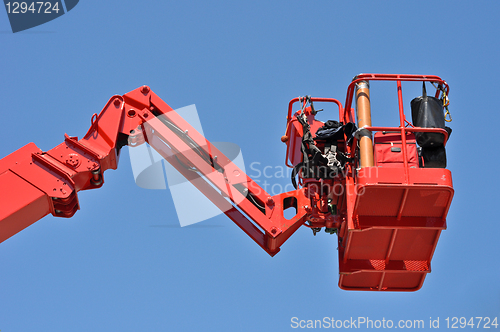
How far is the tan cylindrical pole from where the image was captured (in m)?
10.6

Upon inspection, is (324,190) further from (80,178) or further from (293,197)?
(80,178)

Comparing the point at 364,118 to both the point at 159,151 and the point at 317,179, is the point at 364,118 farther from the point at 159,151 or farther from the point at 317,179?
the point at 159,151

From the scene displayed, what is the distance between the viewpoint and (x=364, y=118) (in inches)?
442

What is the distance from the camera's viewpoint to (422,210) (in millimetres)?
10758

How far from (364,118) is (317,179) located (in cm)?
132

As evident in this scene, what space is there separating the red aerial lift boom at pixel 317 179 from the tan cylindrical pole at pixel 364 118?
0.06 feet

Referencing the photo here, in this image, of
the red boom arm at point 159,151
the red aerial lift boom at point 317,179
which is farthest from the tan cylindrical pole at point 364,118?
the red boom arm at point 159,151

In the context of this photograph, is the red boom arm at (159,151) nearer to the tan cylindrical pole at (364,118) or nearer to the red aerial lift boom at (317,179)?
the red aerial lift boom at (317,179)

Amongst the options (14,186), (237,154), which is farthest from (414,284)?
(14,186)

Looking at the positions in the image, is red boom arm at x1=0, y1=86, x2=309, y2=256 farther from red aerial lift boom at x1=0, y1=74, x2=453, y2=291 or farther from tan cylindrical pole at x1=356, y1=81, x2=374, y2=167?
tan cylindrical pole at x1=356, y1=81, x2=374, y2=167

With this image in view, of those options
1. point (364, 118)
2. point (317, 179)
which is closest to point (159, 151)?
point (317, 179)

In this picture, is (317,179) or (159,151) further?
(159,151)

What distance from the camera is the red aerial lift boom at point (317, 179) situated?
1060cm

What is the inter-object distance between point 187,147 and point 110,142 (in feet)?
4.39
